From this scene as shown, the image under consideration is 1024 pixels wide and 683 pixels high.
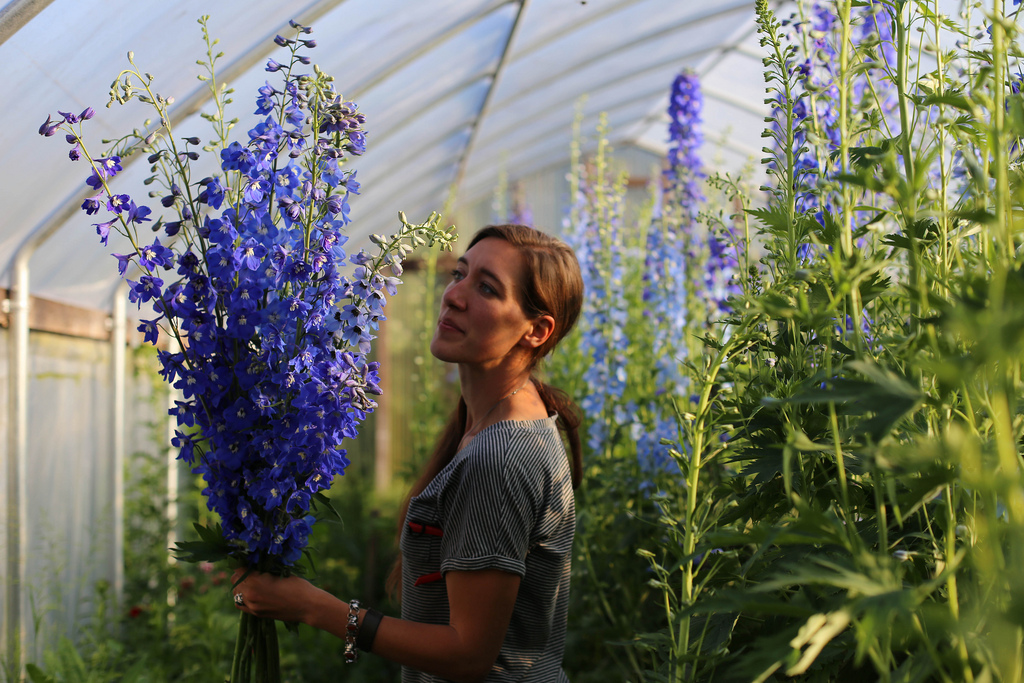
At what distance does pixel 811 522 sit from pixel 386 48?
11.2ft

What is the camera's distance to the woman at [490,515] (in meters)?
1.36

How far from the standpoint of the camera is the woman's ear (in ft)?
5.68

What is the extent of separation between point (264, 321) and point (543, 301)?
0.65 m

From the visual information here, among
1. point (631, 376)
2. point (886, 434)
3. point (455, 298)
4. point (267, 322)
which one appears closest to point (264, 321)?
point (267, 322)

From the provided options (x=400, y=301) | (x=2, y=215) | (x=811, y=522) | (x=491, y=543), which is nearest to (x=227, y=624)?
(x=2, y=215)

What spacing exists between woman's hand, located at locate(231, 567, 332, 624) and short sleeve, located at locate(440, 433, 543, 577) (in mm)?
237

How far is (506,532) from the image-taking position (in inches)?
54.7

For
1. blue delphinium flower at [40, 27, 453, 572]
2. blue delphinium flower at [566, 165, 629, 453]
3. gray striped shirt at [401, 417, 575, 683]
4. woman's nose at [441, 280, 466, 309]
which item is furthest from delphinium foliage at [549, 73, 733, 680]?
blue delphinium flower at [40, 27, 453, 572]

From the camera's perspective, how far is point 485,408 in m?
1.73

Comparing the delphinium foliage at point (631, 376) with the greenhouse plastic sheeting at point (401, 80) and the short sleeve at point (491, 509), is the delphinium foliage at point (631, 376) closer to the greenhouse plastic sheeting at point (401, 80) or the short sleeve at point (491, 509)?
the greenhouse plastic sheeting at point (401, 80)

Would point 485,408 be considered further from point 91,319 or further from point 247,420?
point 91,319

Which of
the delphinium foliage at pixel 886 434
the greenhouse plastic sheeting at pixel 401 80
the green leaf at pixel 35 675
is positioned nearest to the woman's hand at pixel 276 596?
the delphinium foliage at pixel 886 434

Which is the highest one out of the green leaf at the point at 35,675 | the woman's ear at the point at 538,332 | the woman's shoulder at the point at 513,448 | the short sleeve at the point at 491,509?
the woman's ear at the point at 538,332

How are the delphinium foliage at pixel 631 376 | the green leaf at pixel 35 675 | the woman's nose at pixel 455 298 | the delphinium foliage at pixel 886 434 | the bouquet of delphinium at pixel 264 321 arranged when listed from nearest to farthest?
the delphinium foliage at pixel 886 434 < the bouquet of delphinium at pixel 264 321 < the woman's nose at pixel 455 298 < the green leaf at pixel 35 675 < the delphinium foliage at pixel 631 376
